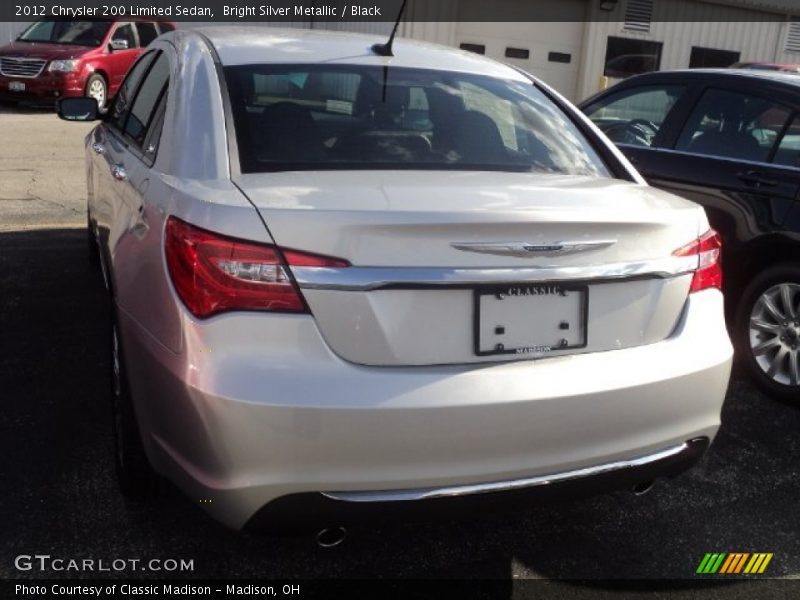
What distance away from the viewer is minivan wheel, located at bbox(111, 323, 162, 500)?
9.34ft

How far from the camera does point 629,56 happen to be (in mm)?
20281

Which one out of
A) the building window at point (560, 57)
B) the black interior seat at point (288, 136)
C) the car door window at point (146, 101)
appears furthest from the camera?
the building window at point (560, 57)

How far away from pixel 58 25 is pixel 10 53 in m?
1.36

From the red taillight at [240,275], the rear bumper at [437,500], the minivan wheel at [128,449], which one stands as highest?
the red taillight at [240,275]

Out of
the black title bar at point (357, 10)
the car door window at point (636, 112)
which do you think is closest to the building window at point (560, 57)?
the black title bar at point (357, 10)

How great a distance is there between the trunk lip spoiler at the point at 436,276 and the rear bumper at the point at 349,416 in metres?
0.11

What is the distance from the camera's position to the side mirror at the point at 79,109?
16.3ft

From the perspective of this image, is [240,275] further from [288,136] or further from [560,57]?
[560,57]

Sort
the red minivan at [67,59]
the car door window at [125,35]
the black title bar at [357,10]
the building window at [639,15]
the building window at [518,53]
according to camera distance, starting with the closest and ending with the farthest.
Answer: the red minivan at [67,59]
the car door window at [125,35]
the black title bar at [357,10]
the building window at [518,53]
the building window at [639,15]

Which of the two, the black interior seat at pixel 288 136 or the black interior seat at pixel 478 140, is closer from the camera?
the black interior seat at pixel 288 136

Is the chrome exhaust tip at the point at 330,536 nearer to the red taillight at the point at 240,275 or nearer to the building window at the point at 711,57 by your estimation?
the red taillight at the point at 240,275

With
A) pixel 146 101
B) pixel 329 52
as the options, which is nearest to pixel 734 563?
pixel 329 52

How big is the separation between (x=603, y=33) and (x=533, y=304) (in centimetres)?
1879

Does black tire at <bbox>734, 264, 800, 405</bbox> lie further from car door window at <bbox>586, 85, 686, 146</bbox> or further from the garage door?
the garage door
